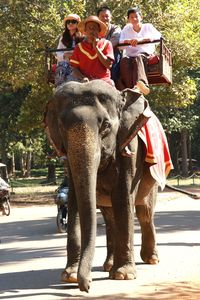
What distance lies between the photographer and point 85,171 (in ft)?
21.8

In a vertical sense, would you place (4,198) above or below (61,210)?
below

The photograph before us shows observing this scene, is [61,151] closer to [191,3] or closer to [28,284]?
[28,284]

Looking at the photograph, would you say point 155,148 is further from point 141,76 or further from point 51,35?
point 51,35

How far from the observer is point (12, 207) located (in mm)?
24812

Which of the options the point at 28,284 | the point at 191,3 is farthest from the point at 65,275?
the point at 191,3

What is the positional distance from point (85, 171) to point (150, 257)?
2970 mm

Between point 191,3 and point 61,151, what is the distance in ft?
68.7

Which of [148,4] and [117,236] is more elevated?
[148,4]

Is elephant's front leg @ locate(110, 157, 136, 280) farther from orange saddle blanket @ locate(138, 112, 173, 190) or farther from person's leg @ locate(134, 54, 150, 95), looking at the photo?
person's leg @ locate(134, 54, 150, 95)

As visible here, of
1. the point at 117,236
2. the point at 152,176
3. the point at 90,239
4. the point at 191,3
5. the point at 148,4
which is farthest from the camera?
the point at 191,3

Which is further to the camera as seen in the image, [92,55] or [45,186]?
[45,186]

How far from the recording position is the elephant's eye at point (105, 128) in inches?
277

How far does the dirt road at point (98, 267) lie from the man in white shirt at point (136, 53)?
2.33 meters

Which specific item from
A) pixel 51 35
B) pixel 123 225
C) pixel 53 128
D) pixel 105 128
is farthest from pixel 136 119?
pixel 51 35
